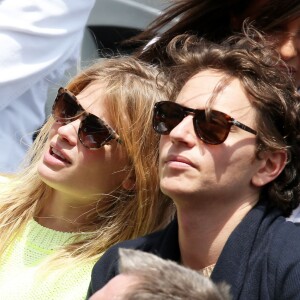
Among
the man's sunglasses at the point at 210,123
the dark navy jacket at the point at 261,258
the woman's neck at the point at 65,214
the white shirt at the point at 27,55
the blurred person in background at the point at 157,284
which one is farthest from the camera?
the white shirt at the point at 27,55

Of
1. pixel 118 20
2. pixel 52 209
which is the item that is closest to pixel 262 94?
pixel 52 209

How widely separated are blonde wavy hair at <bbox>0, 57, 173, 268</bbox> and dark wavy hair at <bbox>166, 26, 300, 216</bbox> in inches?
12.3

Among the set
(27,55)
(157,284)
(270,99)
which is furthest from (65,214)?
(157,284)

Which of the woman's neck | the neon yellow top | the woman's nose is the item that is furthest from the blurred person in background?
the woman's neck

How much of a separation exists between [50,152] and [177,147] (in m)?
0.62

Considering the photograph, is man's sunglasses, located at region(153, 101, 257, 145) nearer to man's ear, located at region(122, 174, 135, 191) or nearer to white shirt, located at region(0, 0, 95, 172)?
man's ear, located at region(122, 174, 135, 191)

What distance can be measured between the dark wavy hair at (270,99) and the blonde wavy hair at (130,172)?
313 millimetres

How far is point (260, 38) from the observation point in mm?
2547

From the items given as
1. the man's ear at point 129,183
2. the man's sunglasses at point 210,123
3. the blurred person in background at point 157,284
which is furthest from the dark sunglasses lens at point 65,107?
the blurred person in background at point 157,284

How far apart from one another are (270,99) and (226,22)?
1.81 feet

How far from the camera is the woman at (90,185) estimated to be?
2645 millimetres

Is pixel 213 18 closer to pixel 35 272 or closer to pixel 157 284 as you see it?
→ pixel 35 272

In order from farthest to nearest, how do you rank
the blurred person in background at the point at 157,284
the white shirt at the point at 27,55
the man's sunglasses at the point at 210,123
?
1. the white shirt at the point at 27,55
2. the man's sunglasses at the point at 210,123
3. the blurred person in background at the point at 157,284

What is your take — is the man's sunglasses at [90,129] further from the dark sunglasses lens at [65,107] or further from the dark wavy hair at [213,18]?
the dark wavy hair at [213,18]
